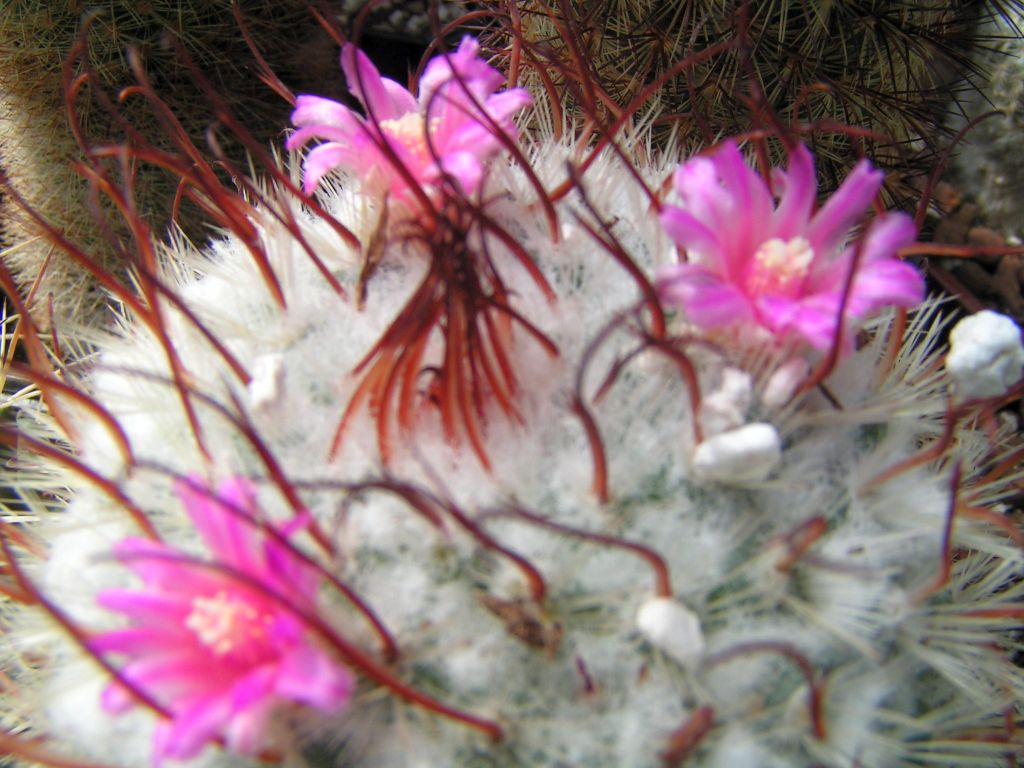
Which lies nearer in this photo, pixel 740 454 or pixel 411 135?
pixel 740 454

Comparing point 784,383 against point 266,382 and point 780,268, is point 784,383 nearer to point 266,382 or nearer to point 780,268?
point 780,268

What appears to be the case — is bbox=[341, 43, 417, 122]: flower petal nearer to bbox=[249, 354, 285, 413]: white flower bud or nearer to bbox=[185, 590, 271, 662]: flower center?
bbox=[249, 354, 285, 413]: white flower bud

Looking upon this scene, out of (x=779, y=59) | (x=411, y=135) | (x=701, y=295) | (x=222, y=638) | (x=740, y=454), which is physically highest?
(x=779, y=59)

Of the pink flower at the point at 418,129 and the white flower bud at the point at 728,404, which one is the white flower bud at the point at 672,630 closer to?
the white flower bud at the point at 728,404

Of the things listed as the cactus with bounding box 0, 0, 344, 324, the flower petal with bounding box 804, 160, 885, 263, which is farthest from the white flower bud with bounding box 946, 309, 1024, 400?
the cactus with bounding box 0, 0, 344, 324

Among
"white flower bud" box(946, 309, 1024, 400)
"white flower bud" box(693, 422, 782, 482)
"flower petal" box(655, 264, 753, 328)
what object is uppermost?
"flower petal" box(655, 264, 753, 328)

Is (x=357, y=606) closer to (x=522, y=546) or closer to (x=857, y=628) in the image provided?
(x=522, y=546)

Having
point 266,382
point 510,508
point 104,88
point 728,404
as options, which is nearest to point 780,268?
point 728,404
